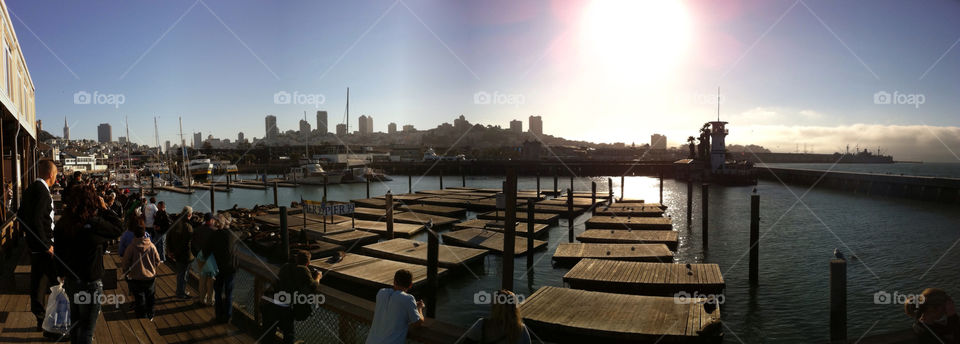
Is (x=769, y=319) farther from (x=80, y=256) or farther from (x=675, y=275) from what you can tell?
(x=80, y=256)

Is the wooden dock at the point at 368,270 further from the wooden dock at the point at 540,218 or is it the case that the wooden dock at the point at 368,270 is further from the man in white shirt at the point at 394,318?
the wooden dock at the point at 540,218

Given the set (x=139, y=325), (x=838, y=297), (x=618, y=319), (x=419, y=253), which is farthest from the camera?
(x=419, y=253)

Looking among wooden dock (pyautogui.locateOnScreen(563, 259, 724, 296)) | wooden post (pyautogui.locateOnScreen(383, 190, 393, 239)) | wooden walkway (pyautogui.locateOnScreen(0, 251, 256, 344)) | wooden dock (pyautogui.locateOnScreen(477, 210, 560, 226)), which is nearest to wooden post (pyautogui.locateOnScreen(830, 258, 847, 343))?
wooden dock (pyautogui.locateOnScreen(563, 259, 724, 296))

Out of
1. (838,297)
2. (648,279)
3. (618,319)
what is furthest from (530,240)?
(838,297)

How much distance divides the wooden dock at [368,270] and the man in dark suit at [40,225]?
9.77m

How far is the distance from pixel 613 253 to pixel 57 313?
57.3 feet

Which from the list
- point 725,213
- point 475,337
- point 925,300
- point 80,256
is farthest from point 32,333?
point 725,213

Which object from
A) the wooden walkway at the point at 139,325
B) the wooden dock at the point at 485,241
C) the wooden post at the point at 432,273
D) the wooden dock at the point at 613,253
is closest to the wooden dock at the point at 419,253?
the wooden dock at the point at 485,241

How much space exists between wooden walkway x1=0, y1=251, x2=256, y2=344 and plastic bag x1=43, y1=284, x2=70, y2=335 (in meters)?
0.32

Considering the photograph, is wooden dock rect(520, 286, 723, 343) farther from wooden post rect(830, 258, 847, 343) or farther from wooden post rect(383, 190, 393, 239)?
wooden post rect(383, 190, 393, 239)

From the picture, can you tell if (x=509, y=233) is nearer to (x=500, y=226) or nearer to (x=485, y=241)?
(x=485, y=241)

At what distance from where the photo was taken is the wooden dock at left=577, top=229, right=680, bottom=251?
2323cm

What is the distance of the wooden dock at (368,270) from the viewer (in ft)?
52.6

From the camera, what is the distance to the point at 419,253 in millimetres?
19844
